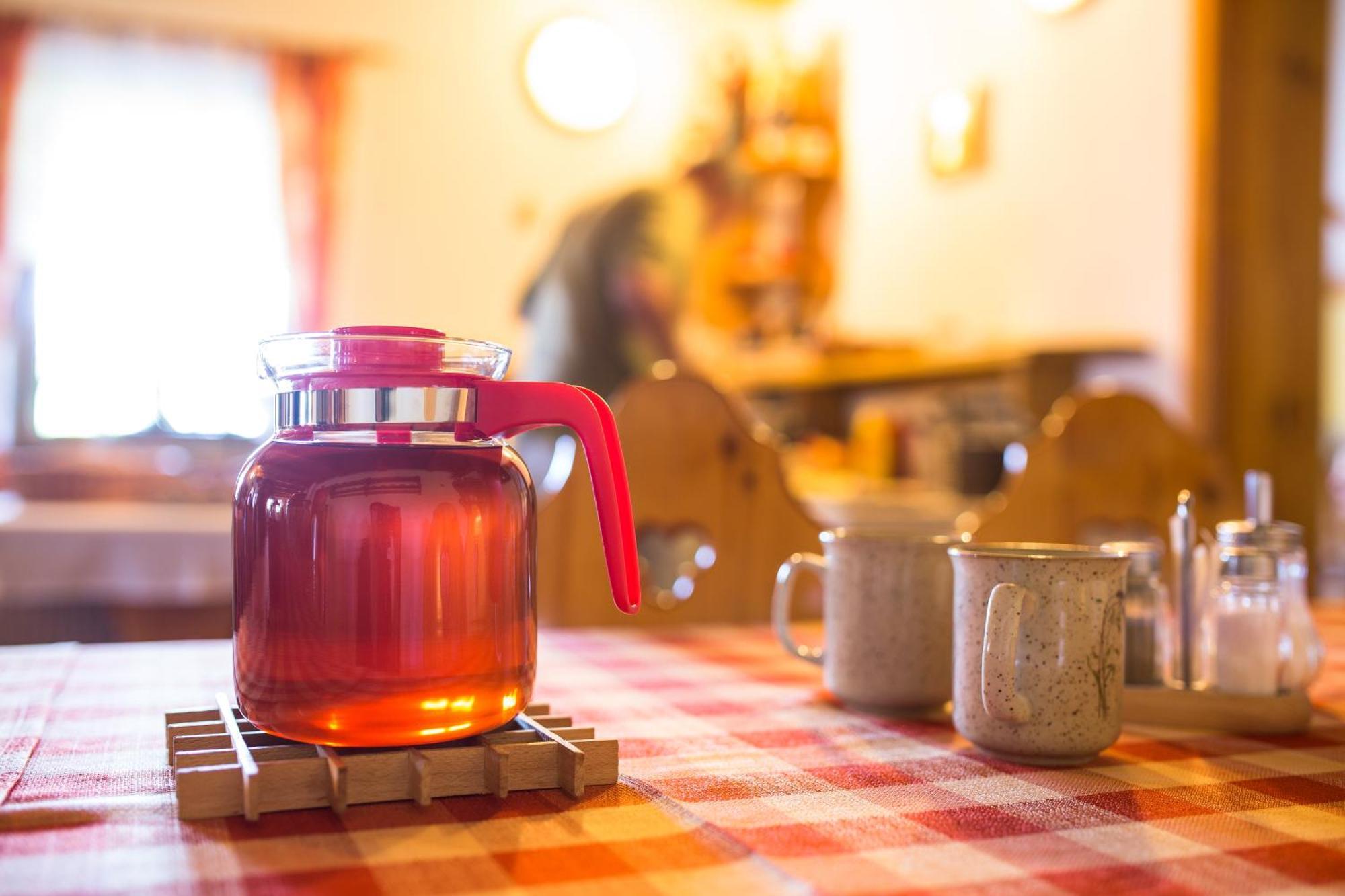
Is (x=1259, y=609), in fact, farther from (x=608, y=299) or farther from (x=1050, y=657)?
(x=608, y=299)

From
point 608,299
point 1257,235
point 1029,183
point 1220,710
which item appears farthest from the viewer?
point 608,299

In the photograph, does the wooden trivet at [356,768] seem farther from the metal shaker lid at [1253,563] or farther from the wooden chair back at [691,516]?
the wooden chair back at [691,516]

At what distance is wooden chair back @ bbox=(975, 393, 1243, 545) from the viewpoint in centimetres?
147

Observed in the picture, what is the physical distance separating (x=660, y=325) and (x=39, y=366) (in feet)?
7.71

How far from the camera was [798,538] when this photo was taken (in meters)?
1.37

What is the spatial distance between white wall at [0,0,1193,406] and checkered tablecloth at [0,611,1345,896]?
2.07 meters

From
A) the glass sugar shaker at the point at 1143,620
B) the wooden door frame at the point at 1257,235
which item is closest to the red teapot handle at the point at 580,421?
the glass sugar shaker at the point at 1143,620

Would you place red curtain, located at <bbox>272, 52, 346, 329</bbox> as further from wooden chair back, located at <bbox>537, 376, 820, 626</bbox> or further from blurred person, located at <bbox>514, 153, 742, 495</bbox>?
wooden chair back, located at <bbox>537, 376, 820, 626</bbox>

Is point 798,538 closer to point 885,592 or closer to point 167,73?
point 885,592

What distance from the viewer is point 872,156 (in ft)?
13.2

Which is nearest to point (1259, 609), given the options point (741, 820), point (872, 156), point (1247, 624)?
point (1247, 624)

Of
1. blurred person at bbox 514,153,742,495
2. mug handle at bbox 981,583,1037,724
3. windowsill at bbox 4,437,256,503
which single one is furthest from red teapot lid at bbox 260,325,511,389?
blurred person at bbox 514,153,742,495

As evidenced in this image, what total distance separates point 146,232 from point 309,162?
63cm

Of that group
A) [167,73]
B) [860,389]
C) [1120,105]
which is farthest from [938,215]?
[167,73]
